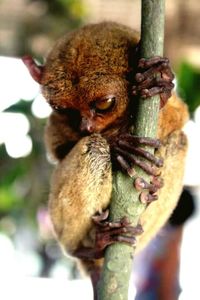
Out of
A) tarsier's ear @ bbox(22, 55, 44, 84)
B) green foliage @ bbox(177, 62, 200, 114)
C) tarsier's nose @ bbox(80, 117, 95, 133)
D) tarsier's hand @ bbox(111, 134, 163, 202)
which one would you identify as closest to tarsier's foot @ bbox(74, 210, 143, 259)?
tarsier's hand @ bbox(111, 134, 163, 202)

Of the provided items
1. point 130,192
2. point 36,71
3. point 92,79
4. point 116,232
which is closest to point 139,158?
point 130,192

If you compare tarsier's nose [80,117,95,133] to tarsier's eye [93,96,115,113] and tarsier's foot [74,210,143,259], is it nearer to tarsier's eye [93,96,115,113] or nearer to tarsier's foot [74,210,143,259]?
tarsier's eye [93,96,115,113]

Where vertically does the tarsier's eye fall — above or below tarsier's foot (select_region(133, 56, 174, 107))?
below

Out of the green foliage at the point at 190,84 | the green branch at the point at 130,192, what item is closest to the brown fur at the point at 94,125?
the green branch at the point at 130,192

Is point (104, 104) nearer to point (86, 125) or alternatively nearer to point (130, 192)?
point (86, 125)

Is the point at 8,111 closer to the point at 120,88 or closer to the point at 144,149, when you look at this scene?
the point at 120,88

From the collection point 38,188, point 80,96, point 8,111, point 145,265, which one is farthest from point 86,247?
point 38,188
